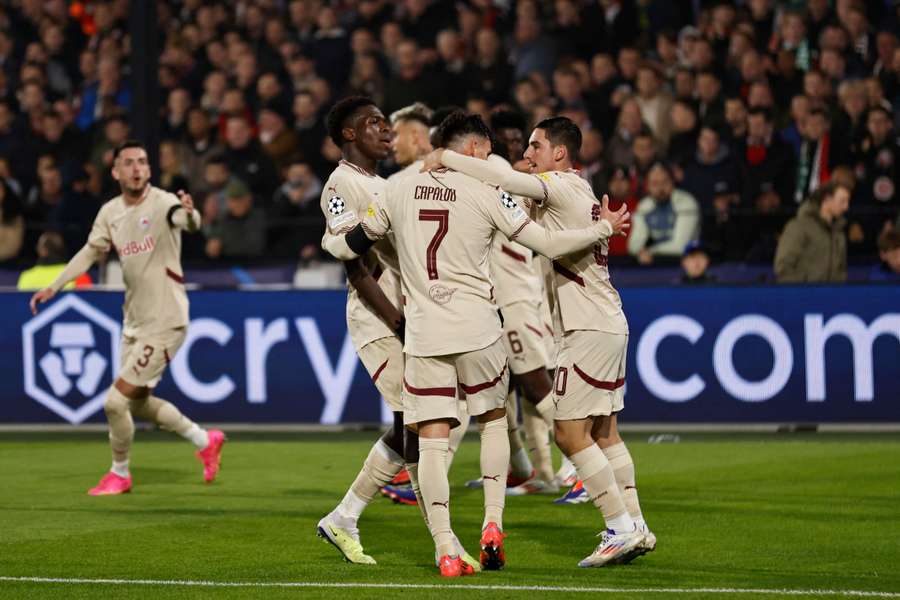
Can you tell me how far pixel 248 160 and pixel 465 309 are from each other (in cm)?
1115

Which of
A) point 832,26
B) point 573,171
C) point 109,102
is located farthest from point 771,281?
point 109,102

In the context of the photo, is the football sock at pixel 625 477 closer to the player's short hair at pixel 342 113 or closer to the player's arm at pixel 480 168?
the player's arm at pixel 480 168

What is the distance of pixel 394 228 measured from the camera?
7.36 metres

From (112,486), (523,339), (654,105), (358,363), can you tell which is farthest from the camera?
(654,105)

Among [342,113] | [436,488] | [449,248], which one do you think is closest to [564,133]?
[449,248]

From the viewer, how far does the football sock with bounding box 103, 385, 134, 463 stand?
1065 centimetres

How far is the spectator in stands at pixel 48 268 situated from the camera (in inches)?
595

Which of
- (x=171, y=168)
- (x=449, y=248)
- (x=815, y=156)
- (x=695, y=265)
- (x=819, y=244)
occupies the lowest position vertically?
(x=695, y=265)

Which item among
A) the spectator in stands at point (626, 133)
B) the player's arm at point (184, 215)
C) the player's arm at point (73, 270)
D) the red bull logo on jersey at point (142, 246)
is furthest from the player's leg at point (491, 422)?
the spectator in stands at point (626, 133)

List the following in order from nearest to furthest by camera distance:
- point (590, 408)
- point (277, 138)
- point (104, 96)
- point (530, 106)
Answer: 1. point (590, 408)
2. point (530, 106)
3. point (277, 138)
4. point (104, 96)

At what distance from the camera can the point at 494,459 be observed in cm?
744

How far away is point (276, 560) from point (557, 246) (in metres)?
2.13

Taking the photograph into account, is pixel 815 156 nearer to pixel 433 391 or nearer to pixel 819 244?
pixel 819 244

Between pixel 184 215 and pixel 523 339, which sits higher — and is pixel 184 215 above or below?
above
